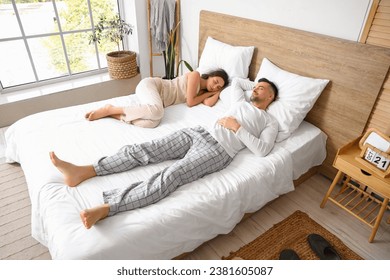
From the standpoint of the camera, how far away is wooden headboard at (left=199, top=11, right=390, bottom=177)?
1.74 meters

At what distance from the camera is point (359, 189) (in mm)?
1877

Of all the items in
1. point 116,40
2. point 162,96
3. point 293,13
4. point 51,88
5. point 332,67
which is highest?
point 293,13

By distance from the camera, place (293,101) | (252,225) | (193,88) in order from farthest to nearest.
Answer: (193,88), (293,101), (252,225)

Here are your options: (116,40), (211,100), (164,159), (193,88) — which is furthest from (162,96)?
(116,40)

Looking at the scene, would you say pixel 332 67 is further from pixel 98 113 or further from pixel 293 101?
pixel 98 113

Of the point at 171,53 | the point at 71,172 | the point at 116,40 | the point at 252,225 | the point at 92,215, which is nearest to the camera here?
the point at 92,215

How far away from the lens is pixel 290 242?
1729 mm

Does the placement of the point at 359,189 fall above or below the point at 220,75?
below

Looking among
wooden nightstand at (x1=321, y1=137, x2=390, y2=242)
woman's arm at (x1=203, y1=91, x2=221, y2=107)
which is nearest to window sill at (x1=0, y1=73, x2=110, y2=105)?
woman's arm at (x1=203, y1=91, x2=221, y2=107)

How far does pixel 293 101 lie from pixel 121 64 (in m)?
2.13

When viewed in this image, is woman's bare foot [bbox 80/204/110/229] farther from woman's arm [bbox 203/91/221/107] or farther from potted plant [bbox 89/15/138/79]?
potted plant [bbox 89/15/138/79]

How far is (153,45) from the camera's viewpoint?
138 inches

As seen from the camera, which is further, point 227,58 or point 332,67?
point 227,58
